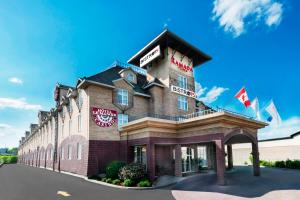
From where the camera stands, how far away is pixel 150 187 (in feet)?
53.3

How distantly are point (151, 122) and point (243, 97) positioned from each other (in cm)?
847

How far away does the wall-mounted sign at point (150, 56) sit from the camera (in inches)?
1054

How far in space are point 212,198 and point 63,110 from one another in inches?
996

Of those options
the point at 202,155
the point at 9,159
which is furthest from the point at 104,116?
the point at 9,159

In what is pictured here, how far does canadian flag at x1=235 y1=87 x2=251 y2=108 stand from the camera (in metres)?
18.9

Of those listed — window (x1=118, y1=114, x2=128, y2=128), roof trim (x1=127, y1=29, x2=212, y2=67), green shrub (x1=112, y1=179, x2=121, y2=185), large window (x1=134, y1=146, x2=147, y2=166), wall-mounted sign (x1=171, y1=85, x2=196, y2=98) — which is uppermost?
roof trim (x1=127, y1=29, x2=212, y2=67)

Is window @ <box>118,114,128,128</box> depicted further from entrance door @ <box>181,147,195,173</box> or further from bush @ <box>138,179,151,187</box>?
bush @ <box>138,179,151,187</box>

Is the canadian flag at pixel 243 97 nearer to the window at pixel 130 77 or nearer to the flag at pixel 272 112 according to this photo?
the flag at pixel 272 112

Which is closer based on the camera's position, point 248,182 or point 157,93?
point 248,182

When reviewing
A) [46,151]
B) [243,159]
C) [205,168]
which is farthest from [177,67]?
[46,151]

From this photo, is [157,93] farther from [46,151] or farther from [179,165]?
[46,151]

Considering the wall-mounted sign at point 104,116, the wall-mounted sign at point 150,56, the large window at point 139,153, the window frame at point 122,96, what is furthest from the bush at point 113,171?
the wall-mounted sign at point 150,56

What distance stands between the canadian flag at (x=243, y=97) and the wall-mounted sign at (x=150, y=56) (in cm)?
1125

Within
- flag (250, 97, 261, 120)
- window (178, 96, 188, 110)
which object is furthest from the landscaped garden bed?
window (178, 96, 188, 110)
